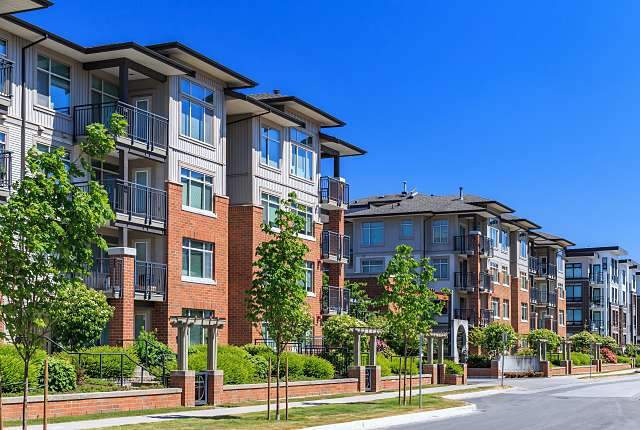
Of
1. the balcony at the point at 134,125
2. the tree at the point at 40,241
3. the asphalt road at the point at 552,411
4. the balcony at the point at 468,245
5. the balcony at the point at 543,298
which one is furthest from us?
the balcony at the point at 543,298

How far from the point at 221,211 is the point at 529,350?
1552 inches

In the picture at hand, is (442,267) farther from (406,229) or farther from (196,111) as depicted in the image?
(196,111)

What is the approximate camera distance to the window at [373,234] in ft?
238

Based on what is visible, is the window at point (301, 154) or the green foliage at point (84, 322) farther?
the window at point (301, 154)

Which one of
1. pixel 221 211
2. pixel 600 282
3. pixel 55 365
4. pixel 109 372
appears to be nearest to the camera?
pixel 55 365

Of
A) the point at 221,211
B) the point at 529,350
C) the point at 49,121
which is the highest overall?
the point at 49,121

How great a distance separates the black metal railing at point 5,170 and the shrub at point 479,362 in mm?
38944

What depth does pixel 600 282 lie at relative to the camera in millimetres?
114812

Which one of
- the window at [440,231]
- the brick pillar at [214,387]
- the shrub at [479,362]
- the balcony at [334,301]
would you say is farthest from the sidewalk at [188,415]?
the window at [440,231]

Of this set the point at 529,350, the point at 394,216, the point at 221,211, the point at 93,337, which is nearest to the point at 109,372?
the point at 93,337

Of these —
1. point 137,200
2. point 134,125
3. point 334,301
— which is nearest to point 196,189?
point 137,200

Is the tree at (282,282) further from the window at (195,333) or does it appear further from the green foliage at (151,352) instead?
the window at (195,333)

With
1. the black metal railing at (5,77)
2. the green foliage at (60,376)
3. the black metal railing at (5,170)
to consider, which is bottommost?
the green foliage at (60,376)

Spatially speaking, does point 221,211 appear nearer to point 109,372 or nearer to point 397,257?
point 397,257
